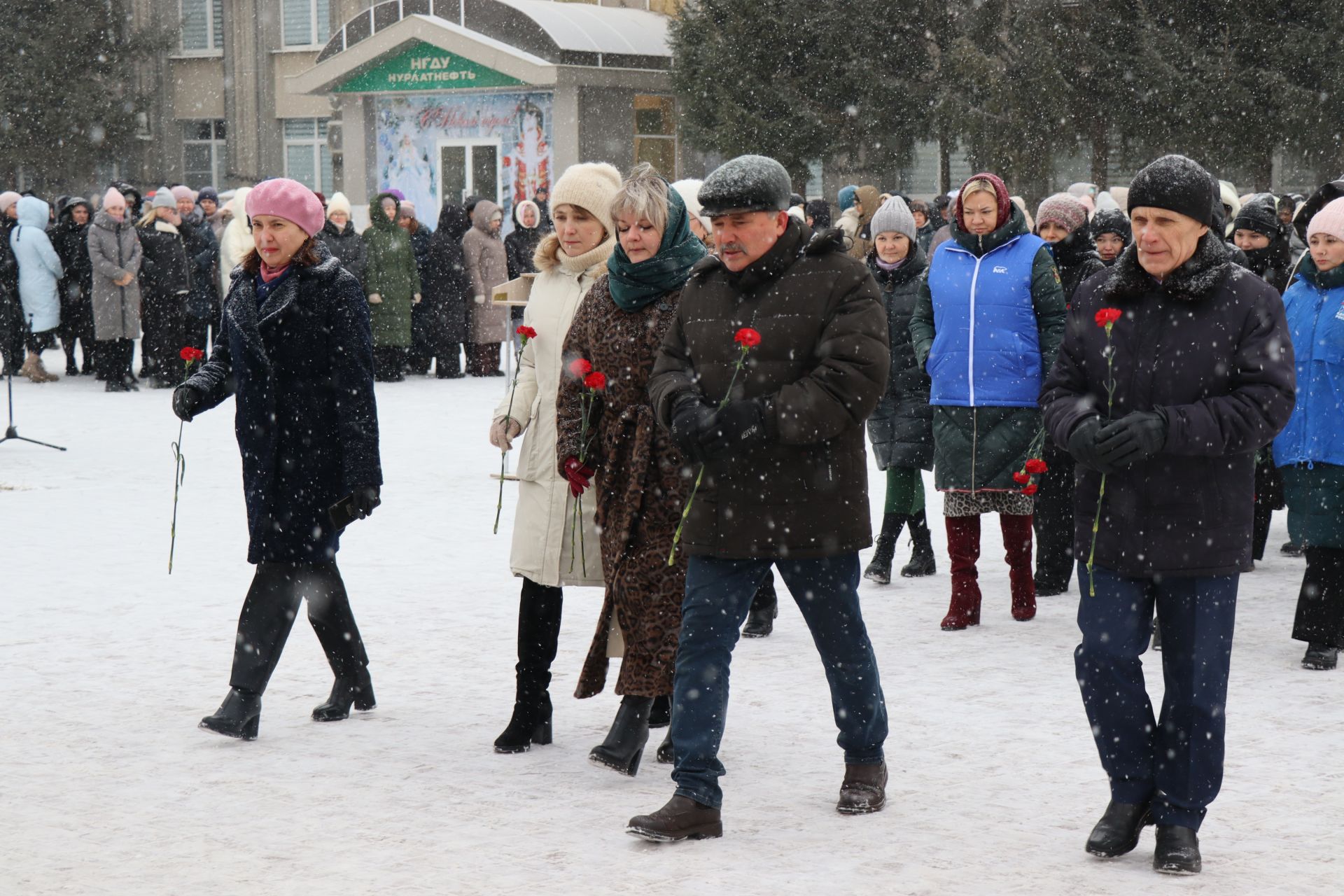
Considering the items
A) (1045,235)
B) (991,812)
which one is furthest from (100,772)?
(1045,235)

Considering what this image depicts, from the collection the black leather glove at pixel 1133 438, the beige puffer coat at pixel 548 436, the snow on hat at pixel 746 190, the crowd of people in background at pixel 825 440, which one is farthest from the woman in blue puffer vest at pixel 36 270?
the black leather glove at pixel 1133 438

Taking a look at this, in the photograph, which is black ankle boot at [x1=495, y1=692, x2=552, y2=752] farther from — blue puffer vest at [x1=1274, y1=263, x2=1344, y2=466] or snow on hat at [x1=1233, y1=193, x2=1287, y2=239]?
snow on hat at [x1=1233, y1=193, x2=1287, y2=239]

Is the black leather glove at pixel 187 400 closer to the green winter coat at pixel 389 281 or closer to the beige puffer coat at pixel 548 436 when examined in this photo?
the beige puffer coat at pixel 548 436

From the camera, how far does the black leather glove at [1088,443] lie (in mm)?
4121

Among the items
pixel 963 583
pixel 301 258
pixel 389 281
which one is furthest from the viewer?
pixel 389 281

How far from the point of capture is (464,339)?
18.5 m

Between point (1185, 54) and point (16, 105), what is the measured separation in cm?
2577

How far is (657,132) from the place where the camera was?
113 ft

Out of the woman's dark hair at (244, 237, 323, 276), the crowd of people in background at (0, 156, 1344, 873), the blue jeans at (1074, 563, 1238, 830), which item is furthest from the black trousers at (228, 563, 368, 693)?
the blue jeans at (1074, 563, 1238, 830)

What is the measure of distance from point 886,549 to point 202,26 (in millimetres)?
38587

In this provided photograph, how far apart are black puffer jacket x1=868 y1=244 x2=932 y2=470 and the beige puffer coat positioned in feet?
9.02

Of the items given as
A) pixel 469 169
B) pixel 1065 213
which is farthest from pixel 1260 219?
pixel 469 169

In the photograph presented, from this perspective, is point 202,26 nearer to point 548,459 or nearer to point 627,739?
point 548,459

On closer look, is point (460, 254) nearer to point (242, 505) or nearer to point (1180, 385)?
point (242, 505)
